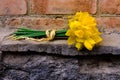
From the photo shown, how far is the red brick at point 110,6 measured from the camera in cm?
121

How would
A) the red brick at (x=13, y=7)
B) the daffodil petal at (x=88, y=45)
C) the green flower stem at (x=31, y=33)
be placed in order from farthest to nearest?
1. the red brick at (x=13, y=7)
2. the green flower stem at (x=31, y=33)
3. the daffodil petal at (x=88, y=45)

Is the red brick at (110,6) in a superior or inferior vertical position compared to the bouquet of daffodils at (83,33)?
superior

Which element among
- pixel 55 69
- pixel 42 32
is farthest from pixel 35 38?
pixel 55 69

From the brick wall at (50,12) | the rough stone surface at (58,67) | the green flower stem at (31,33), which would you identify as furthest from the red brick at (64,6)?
the rough stone surface at (58,67)

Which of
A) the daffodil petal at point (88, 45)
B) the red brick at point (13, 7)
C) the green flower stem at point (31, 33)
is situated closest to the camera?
the daffodil petal at point (88, 45)

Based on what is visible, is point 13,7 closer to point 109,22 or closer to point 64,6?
point 64,6

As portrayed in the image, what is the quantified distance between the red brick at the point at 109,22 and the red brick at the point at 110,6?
0.10ft

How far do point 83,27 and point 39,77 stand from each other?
0.25m

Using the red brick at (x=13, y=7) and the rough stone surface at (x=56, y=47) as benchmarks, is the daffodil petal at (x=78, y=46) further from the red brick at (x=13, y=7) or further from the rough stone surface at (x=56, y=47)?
the red brick at (x=13, y=7)

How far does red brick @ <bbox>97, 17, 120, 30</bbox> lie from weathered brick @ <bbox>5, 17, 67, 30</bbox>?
0.15m

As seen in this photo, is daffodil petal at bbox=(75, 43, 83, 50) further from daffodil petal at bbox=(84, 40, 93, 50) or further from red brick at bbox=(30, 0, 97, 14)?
red brick at bbox=(30, 0, 97, 14)

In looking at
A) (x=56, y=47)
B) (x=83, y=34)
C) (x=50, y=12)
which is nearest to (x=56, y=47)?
(x=56, y=47)

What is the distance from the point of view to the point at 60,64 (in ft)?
3.50

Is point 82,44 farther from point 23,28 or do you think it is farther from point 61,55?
point 23,28
